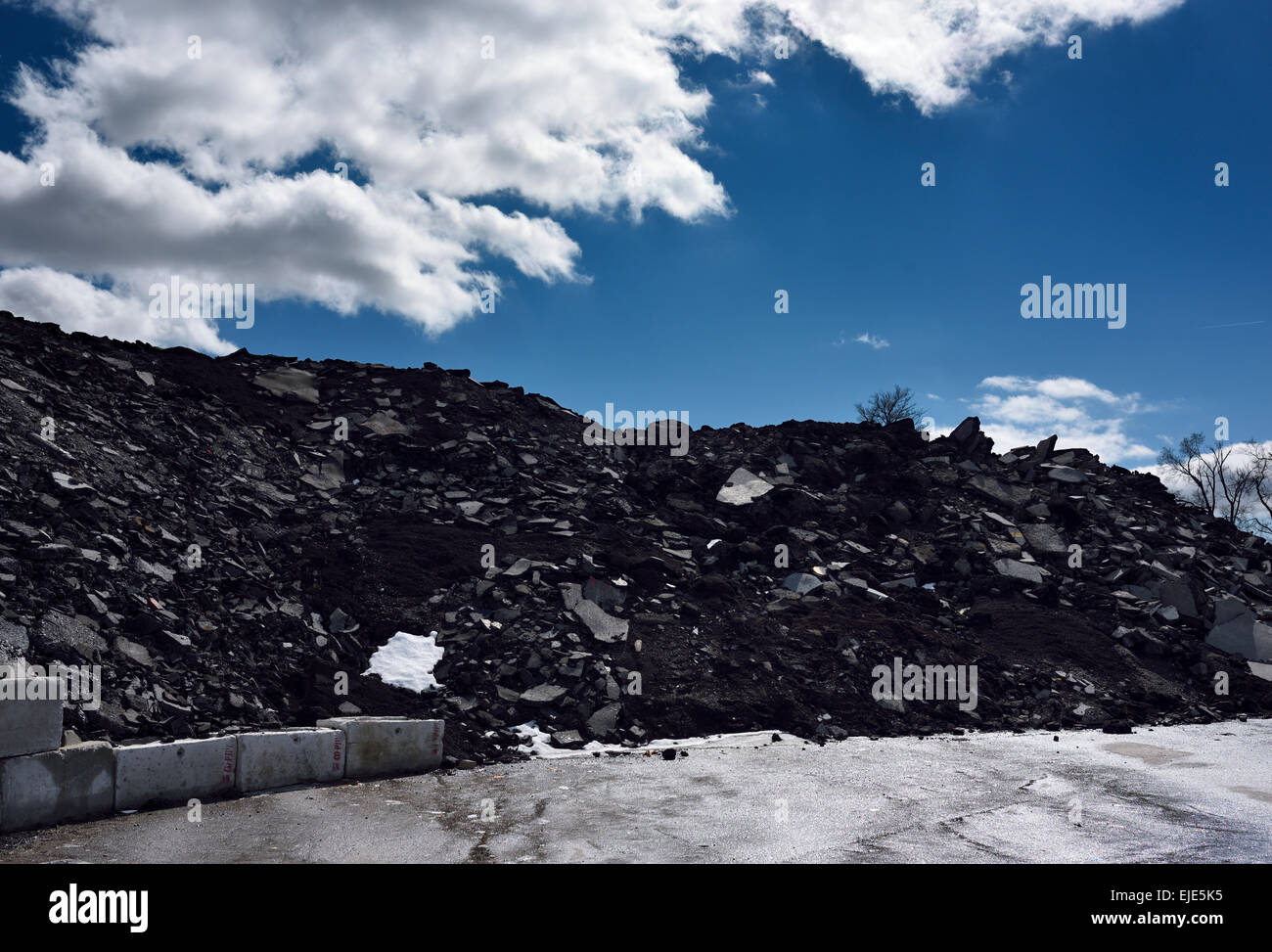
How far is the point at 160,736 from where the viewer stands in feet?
30.0

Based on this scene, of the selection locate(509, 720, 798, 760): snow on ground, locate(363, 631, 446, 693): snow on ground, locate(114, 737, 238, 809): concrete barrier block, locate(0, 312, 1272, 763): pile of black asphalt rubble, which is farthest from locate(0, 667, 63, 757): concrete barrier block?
locate(509, 720, 798, 760): snow on ground

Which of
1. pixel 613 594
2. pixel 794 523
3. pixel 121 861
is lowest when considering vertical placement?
pixel 121 861

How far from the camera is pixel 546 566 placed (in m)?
15.5

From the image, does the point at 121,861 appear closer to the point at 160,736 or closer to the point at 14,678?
the point at 14,678

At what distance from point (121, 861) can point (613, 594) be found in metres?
9.69

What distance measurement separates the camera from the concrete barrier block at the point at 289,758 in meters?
8.55

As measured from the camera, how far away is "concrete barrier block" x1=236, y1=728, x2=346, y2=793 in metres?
8.55

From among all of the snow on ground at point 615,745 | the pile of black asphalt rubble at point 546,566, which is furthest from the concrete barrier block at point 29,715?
the snow on ground at point 615,745

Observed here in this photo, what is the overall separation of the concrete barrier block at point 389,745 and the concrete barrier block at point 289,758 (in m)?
0.18

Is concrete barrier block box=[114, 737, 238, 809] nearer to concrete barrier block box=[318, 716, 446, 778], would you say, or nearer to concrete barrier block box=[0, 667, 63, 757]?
concrete barrier block box=[0, 667, 63, 757]

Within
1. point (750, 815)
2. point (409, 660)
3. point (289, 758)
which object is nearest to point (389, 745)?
point (289, 758)

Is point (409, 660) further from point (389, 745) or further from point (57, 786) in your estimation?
point (57, 786)

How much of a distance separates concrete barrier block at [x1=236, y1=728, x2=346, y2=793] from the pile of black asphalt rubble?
4.42 feet

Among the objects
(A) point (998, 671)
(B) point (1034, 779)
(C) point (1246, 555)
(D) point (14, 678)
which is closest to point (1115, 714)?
(A) point (998, 671)
